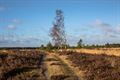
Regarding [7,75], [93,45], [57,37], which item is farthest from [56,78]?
[93,45]

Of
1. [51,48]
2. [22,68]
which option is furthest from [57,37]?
[22,68]

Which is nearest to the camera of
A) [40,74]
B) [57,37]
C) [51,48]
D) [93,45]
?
[40,74]

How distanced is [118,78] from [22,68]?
8.17 m

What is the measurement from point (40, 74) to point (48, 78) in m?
1.43

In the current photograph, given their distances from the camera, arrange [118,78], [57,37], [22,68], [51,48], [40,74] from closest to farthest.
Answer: [118,78], [40,74], [22,68], [51,48], [57,37]

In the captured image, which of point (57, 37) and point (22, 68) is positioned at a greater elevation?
point (57, 37)

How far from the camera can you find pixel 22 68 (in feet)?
85.7

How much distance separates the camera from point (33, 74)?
2300 centimetres

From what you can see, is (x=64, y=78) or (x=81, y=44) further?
(x=81, y=44)

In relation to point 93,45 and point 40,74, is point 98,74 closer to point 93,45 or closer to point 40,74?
point 40,74

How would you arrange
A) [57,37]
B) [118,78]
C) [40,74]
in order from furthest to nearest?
1. [57,37]
2. [40,74]
3. [118,78]

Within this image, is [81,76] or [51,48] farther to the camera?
[51,48]

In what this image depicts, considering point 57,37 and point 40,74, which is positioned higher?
point 57,37

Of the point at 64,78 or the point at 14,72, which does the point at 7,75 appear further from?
the point at 64,78
